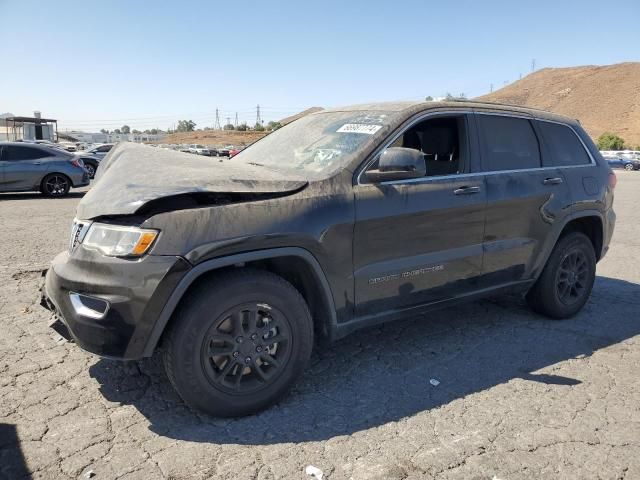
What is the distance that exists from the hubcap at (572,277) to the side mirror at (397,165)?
6.87 ft

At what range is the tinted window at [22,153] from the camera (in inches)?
519

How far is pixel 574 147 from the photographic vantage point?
4.88 metres

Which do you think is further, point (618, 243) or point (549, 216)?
point (618, 243)

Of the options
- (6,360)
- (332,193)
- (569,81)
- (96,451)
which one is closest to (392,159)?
(332,193)

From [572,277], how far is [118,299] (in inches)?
156

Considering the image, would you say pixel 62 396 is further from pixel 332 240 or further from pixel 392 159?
pixel 392 159

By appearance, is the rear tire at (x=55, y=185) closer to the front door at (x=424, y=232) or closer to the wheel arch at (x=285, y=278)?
the front door at (x=424, y=232)

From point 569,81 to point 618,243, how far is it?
391 ft

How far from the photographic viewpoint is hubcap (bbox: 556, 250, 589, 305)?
475 cm

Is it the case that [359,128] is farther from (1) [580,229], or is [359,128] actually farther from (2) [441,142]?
(1) [580,229]

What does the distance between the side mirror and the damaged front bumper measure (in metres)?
1.37

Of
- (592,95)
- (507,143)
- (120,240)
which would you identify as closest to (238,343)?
(120,240)

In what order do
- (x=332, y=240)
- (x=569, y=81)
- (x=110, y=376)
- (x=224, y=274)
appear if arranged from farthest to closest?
(x=569, y=81), (x=110, y=376), (x=332, y=240), (x=224, y=274)

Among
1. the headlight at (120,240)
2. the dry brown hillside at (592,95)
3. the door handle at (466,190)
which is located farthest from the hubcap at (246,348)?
the dry brown hillside at (592,95)
